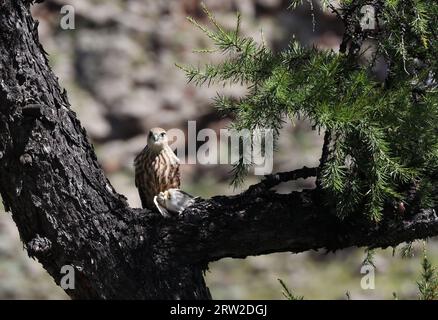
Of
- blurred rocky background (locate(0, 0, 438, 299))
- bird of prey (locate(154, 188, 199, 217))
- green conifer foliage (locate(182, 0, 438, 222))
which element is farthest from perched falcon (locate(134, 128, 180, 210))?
blurred rocky background (locate(0, 0, 438, 299))

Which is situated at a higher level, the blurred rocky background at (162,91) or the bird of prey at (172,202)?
the blurred rocky background at (162,91)

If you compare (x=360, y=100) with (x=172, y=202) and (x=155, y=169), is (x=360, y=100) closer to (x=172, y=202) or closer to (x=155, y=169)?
(x=172, y=202)

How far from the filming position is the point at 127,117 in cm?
969

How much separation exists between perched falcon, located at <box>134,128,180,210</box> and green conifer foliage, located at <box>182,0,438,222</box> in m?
1.23

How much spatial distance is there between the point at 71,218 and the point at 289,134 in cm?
673

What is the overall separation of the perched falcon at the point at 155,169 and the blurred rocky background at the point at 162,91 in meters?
3.82

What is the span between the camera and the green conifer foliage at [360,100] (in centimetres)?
304

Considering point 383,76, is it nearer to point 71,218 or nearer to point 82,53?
point 71,218

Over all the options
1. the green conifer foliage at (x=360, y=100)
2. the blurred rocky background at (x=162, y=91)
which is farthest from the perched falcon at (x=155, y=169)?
the blurred rocky background at (x=162, y=91)

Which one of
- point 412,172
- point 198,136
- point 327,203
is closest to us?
point 412,172

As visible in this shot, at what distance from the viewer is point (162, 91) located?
9.92m

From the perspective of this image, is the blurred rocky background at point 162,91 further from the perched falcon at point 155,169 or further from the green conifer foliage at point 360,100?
the green conifer foliage at point 360,100

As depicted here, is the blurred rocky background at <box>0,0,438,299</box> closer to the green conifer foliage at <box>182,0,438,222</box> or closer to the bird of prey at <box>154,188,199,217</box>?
the bird of prey at <box>154,188,199,217</box>

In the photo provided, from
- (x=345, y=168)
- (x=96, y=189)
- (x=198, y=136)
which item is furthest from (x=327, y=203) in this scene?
(x=198, y=136)
